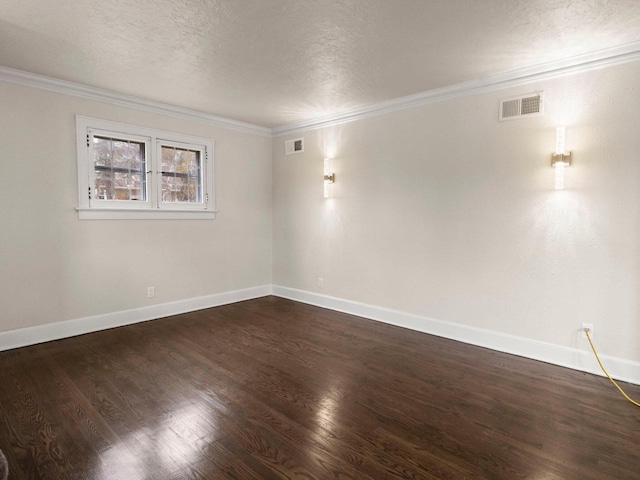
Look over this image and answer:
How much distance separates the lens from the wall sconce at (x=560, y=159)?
306cm

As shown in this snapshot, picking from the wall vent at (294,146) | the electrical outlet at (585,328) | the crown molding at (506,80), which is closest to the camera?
the crown molding at (506,80)

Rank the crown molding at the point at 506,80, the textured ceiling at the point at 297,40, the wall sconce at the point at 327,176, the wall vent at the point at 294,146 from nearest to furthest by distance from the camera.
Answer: the textured ceiling at the point at 297,40
the crown molding at the point at 506,80
the wall sconce at the point at 327,176
the wall vent at the point at 294,146

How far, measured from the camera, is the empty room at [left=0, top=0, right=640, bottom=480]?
217 centimetres

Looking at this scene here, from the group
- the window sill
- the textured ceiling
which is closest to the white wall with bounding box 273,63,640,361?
the textured ceiling

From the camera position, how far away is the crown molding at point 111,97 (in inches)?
134

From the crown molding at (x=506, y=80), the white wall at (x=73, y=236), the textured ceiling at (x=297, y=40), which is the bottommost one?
the white wall at (x=73, y=236)

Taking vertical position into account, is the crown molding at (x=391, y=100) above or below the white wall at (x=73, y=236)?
above

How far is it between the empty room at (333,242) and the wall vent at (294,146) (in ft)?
0.68

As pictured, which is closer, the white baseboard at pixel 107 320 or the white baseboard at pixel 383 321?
the white baseboard at pixel 383 321

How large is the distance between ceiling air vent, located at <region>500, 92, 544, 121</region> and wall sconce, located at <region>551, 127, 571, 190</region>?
0.30 m

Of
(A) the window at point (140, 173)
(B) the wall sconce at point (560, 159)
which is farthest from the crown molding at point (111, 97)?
(B) the wall sconce at point (560, 159)

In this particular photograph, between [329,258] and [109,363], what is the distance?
2.91 meters

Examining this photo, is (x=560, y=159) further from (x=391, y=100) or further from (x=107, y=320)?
(x=107, y=320)

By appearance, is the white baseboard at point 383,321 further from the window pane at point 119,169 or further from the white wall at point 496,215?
the window pane at point 119,169
